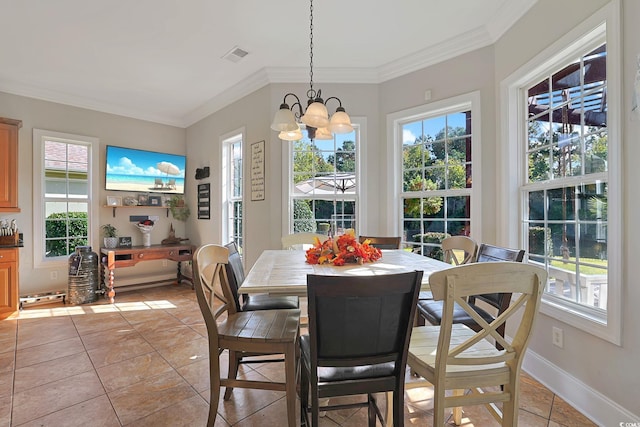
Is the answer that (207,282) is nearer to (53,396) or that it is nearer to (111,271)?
(53,396)

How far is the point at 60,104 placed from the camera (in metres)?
4.11

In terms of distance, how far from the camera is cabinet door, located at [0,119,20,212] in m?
3.45

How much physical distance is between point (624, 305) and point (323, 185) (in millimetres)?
2697

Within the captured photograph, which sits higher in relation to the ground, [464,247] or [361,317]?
[464,247]

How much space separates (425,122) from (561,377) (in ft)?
8.15

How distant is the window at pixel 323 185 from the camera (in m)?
3.61

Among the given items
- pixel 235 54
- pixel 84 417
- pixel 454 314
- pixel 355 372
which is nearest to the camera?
pixel 355 372

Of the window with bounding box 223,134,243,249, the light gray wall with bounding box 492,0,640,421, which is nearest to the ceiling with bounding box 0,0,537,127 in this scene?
the light gray wall with bounding box 492,0,640,421

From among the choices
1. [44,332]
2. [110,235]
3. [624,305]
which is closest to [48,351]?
[44,332]

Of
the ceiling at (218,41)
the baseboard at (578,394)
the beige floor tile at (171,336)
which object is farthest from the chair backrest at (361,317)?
the ceiling at (218,41)

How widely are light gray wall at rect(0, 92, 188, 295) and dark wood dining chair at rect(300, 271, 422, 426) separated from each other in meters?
4.56

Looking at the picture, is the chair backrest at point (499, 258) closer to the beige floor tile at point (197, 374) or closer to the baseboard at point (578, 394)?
the baseboard at point (578, 394)

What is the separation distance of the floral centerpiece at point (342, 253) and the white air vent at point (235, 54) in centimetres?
233

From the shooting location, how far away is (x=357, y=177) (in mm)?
3576
